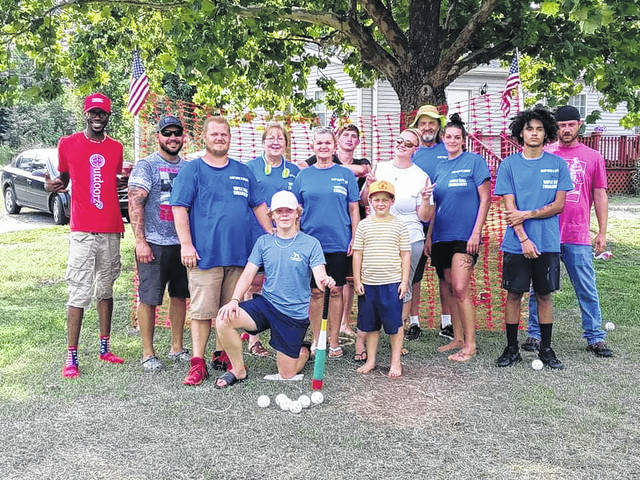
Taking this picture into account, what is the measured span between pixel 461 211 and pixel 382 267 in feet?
2.94

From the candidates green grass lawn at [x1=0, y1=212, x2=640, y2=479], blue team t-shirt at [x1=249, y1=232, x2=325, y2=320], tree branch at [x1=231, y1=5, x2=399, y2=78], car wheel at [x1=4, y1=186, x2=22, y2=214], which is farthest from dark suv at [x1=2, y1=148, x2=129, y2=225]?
blue team t-shirt at [x1=249, y1=232, x2=325, y2=320]

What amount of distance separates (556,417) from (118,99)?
26928 millimetres

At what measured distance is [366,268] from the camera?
5.14m

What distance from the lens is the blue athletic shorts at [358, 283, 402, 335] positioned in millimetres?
5098

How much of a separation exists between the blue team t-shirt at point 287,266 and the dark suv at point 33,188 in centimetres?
987

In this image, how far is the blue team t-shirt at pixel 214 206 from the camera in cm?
484

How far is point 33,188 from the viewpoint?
15555 mm

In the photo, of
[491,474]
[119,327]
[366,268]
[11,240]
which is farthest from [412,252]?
[11,240]

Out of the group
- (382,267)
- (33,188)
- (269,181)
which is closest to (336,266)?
(382,267)

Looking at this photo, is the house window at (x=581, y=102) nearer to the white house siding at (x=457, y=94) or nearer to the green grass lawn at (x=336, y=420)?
the white house siding at (x=457, y=94)

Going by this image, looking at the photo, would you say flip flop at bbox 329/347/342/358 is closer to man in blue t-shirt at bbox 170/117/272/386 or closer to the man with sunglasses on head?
man in blue t-shirt at bbox 170/117/272/386

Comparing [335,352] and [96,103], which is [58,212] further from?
[335,352]

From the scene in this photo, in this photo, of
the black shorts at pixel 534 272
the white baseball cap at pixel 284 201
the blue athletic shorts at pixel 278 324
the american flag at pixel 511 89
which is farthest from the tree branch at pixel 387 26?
the blue athletic shorts at pixel 278 324

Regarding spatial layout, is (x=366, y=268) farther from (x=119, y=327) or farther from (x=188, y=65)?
(x=188, y=65)
